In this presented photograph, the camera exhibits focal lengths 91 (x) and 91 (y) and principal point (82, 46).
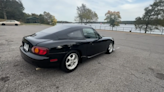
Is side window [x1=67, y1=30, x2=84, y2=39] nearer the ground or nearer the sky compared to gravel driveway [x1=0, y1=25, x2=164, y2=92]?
nearer the sky

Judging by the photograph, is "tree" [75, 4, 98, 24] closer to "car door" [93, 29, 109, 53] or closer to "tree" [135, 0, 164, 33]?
"tree" [135, 0, 164, 33]

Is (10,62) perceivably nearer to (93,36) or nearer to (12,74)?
(12,74)

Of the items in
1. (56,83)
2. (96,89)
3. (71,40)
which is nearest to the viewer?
(96,89)

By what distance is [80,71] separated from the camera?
2.66 metres

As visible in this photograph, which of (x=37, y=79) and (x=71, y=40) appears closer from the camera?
(x=37, y=79)

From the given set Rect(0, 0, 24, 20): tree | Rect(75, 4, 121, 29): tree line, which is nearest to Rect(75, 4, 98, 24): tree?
Rect(75, 4, 121, 29): tree line

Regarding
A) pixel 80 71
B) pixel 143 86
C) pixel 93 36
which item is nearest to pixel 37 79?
pixel 80 71

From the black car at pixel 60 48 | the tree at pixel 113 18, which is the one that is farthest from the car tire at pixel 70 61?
the tree at pixel 113 18

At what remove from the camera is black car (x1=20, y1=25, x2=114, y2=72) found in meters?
2.12

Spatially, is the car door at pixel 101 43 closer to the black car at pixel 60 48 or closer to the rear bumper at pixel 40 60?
the black car at pixel 60 48

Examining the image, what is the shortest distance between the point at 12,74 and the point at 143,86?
3.20 metres

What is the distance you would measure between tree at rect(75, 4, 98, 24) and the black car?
3871 cm

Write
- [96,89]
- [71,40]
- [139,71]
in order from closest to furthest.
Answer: [96,89] → [71,40] → [139,71]

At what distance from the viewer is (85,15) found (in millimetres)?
39594
